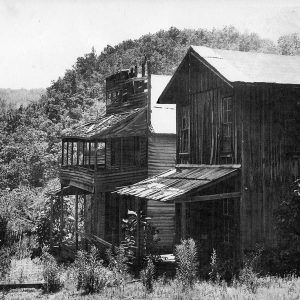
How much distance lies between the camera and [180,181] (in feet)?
62.7

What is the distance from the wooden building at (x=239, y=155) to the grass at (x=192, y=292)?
2862mm

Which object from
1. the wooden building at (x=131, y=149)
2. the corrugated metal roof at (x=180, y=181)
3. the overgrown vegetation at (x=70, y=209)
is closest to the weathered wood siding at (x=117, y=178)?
the wooden building at (x=131, y=149)

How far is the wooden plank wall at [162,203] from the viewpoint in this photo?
24.6m

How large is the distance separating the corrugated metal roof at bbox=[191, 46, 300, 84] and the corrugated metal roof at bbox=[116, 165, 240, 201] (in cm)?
345

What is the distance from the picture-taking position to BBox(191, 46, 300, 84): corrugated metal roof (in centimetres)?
1753

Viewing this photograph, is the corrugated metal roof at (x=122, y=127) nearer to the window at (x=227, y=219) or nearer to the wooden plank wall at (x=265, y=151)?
the window at (x=227, y=219)

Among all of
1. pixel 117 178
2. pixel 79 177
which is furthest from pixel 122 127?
pixel 79 177

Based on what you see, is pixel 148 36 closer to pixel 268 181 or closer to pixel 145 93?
pixel 145 93

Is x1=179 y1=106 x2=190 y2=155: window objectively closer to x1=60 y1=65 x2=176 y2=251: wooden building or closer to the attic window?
the attic window

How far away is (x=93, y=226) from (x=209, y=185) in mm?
15360

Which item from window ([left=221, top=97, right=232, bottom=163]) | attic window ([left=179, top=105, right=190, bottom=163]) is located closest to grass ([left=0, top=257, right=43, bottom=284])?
attic window ([left=179, top=105, right=190, bottom=163])

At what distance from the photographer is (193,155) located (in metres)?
21.0

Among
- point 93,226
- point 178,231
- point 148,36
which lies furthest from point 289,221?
point 148,36

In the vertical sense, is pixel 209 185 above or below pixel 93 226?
above
